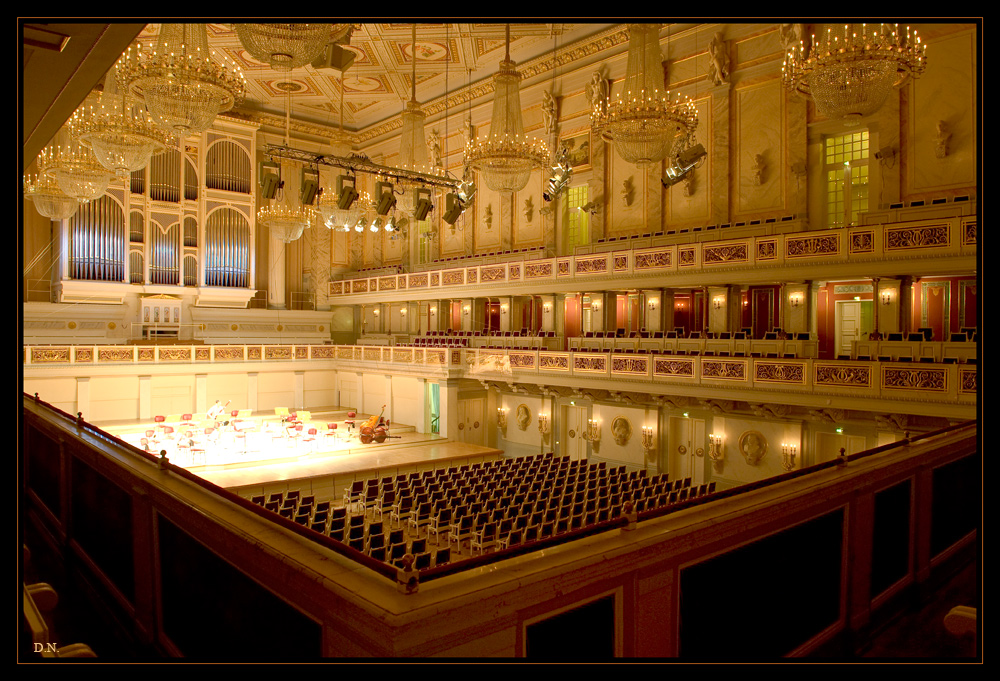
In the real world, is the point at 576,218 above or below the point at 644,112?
above

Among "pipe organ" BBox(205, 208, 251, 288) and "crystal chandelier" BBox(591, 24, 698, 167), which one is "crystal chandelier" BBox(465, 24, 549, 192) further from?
"pipe organ" BBox(205, 208, 251, 288)

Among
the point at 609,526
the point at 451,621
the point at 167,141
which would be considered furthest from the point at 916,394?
the point at 167,141

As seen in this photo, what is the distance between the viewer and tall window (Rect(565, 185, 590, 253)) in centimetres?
2025

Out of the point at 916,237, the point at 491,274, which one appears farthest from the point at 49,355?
the point at 916,237

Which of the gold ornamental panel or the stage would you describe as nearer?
the stage

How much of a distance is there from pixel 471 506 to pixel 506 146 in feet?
20.2

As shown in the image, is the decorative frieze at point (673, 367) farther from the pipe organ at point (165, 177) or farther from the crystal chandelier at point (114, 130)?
the pipe organ at point (165, 177)

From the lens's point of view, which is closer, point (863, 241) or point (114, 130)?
point (114, 130)

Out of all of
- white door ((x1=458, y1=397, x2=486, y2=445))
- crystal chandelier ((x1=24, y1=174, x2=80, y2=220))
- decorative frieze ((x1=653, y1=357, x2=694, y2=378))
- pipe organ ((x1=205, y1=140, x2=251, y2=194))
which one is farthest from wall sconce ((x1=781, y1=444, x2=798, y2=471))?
pipe organ ((x1=205, y1=140, x2=251, y2=194))

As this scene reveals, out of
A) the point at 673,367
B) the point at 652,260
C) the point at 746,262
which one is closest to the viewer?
the point at 746,262

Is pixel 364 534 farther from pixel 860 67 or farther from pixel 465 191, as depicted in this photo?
pixel 465 191

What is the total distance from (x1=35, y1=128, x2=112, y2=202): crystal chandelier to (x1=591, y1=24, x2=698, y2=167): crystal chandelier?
8209 millimetres

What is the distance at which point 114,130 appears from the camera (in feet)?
27.0

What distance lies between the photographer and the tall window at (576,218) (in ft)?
66.4
